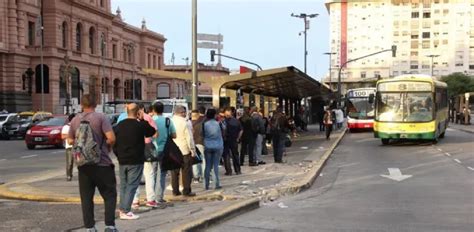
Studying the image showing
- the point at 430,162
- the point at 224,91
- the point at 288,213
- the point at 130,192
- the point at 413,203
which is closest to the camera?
the point at 130,192

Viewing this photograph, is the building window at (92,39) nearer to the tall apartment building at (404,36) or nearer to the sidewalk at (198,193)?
the tall apartment building at (404,36)

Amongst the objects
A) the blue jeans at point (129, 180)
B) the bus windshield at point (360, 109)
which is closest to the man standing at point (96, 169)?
the blue jeans at point (129, 180)

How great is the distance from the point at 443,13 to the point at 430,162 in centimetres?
12563

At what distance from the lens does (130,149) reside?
8.48m

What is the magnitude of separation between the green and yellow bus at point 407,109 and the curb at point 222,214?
17.2 metres

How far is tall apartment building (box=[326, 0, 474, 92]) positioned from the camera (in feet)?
441

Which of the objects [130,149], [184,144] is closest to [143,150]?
[130,149]

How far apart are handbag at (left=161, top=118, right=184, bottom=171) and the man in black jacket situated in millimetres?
1430

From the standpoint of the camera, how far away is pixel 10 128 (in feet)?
125

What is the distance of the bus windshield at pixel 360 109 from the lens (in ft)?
135

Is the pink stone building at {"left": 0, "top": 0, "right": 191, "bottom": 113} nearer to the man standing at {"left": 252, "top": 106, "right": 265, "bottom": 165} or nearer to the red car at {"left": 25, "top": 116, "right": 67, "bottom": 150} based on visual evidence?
the red car at {"left": 25, "top": 116, "right": 67, "bottom": 150}

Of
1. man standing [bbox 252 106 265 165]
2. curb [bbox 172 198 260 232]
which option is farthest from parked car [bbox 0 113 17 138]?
curb [bbox 172 198 260 232]

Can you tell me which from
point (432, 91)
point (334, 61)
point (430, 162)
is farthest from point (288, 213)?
point (334, 61)

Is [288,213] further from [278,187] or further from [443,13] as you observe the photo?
[443,13]
